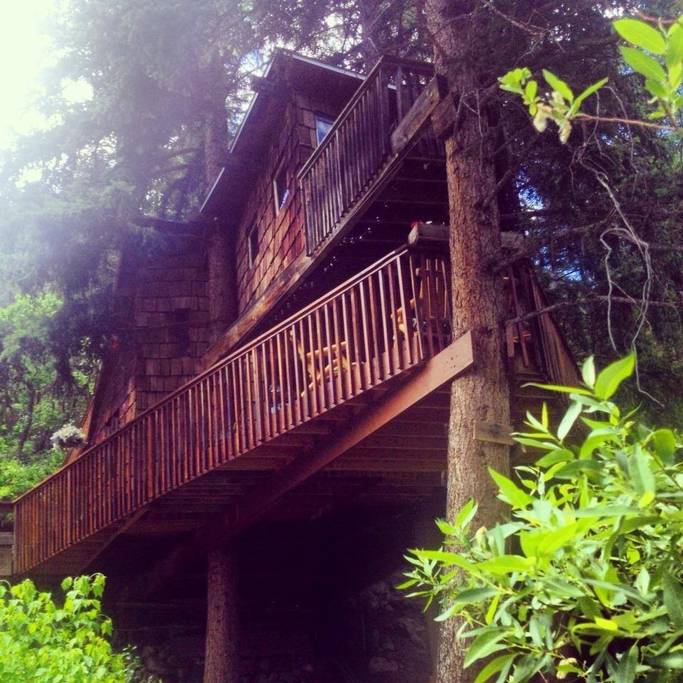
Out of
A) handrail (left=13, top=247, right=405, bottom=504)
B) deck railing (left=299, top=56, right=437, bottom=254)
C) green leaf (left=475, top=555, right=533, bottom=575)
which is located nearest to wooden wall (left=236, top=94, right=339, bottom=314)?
deck railing (left=299, top=56, right=437, bottom=254)

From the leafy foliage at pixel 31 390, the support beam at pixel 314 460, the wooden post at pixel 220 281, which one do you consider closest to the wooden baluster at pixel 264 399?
the support beam at pixel 314 460

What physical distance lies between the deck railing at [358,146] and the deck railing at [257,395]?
4.85 ft

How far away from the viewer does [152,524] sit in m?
12.6

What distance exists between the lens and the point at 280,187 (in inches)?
637

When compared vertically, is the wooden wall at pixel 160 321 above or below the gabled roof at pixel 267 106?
below

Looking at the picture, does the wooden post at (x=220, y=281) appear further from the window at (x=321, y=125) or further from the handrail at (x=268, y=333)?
the handrail at (x=268, y=333)

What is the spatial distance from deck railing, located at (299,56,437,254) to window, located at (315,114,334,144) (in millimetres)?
2216

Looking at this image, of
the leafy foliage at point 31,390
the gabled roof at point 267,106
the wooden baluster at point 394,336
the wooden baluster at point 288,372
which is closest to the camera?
the wooden baluster at point 394,336

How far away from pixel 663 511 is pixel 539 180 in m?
9.12

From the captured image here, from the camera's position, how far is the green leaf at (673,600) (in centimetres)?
188

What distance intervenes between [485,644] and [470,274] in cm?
597

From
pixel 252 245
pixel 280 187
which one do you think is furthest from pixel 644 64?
pixel 252 245

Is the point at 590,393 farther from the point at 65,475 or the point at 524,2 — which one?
the point at 65,475

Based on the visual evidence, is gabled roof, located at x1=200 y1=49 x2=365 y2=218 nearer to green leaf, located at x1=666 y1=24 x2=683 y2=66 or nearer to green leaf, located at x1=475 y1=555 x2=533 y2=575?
green leaf, located at x1=666 y1=24 x2=683 y2=66
